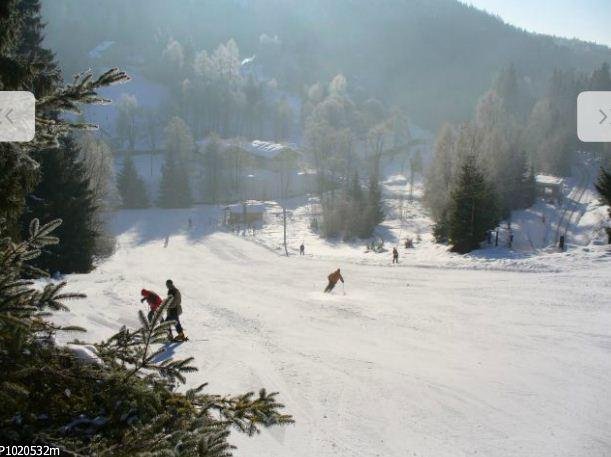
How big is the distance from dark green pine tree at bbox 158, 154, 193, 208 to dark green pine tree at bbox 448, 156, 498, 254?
47.7 metres

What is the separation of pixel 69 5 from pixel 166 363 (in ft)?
589

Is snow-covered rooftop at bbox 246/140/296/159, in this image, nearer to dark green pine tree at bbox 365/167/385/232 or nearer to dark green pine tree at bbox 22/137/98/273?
dark green pine tree at bbox 365/167/385/232

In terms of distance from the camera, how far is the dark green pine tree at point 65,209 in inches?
947

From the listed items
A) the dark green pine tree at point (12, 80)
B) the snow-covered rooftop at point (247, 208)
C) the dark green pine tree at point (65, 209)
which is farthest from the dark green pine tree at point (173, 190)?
the dark green pine tree at point (12, 80)

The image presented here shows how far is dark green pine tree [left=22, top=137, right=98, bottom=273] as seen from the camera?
24.0 meters

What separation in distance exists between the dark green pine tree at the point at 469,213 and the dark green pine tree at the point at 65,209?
77.1 ft

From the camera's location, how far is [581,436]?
9039mm

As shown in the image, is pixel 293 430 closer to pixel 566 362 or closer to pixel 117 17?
pixel 566 362

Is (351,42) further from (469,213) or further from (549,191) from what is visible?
(469,213)

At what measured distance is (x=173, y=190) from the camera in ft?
234

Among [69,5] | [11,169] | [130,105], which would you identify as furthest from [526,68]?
[11,169]

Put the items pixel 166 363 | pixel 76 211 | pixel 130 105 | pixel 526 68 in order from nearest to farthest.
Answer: pixel 166 363 → pixel 76 211 → pixel 130 105 → pixel 526 68

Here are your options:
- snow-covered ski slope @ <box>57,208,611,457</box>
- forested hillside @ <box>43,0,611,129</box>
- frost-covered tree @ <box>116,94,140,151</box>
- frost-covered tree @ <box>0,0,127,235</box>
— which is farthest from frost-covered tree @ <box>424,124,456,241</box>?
forested hillside @ <box>43,0,611,129</box>

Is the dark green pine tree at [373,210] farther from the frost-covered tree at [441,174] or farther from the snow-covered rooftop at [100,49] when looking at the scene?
the snow-covered rooftop at [100,49]
